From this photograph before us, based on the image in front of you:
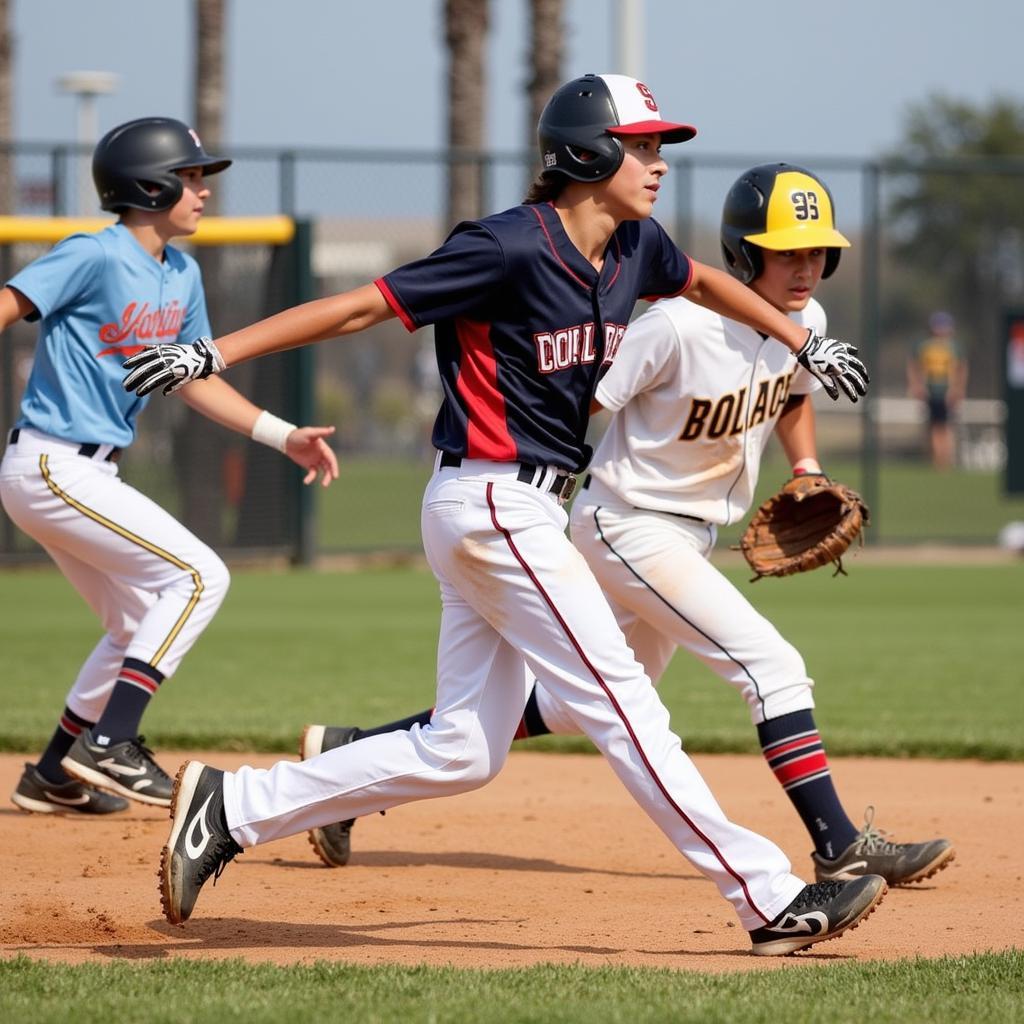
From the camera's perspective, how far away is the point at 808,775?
4777 mm

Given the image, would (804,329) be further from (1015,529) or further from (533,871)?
(1015,529)

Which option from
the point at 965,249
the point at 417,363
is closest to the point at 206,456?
the point at 417,363

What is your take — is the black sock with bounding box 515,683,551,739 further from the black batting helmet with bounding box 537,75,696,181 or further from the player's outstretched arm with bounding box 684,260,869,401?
the black batting helmet with bounding box 537,75,696,181

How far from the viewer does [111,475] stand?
584 cm

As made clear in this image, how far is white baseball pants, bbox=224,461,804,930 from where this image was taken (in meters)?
3.99

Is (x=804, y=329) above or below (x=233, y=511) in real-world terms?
above

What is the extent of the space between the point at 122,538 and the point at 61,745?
803 mm

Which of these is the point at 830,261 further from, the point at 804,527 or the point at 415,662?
the point at 415,662

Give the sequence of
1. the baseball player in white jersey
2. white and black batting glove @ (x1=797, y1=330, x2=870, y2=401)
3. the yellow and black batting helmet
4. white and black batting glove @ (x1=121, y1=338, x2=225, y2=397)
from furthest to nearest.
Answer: the yellow and black batting helmet
the baseball player in white jersey
white and black batting glove @ (x1=797, y1=330, x2=870, y2=401)
white and black batting glove @ (x1=121, y1=338, x2=225, y2=397)

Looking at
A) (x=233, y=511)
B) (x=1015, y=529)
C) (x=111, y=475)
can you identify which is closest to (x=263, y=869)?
(x=111, y=475)

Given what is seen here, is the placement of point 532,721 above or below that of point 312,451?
below

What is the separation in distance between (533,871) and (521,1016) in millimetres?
1886

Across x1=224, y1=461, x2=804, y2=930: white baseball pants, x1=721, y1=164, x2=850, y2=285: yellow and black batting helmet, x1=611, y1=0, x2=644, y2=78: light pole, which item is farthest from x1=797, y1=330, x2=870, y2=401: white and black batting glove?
x1=611, y1=0, x2=644, y2=78: light pole

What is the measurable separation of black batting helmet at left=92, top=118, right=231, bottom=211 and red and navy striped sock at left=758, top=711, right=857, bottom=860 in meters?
2.71
